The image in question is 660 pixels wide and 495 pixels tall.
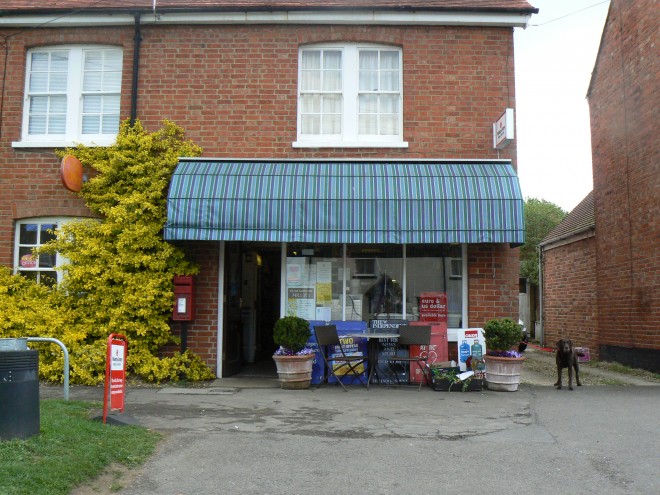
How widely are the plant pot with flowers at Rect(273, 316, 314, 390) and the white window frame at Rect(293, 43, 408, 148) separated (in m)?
3.22

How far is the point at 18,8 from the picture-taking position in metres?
11.1

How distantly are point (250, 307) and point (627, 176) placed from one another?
28.1 feet

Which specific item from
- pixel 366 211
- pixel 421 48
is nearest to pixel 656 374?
pixel 366 211

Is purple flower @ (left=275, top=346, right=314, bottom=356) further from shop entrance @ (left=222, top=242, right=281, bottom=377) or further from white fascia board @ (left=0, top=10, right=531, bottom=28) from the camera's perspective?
white fascia board @ (left=0, top=10, right=531, bottom=28)

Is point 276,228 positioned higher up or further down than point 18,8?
further down

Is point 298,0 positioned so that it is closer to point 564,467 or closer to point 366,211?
point 366,211

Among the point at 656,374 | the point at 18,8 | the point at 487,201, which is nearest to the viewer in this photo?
the point at 487,201

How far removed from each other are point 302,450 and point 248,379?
4887mm

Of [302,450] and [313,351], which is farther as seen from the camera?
[313,351]

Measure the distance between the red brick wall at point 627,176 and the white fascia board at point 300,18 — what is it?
3735 mm

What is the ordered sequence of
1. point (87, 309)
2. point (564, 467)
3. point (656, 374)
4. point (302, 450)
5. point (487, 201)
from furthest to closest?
point (656, 374) < point (87, 309) < point (487, 201) < point (302, 450) < point (564, 467)

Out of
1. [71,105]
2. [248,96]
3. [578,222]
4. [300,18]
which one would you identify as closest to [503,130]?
[300,18]

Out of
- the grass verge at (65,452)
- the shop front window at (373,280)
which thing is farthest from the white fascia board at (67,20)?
the grass verge at (65,452)

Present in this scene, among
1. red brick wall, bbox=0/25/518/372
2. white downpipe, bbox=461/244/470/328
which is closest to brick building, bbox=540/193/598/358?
white downpipe, bbox=461/244/470/328
